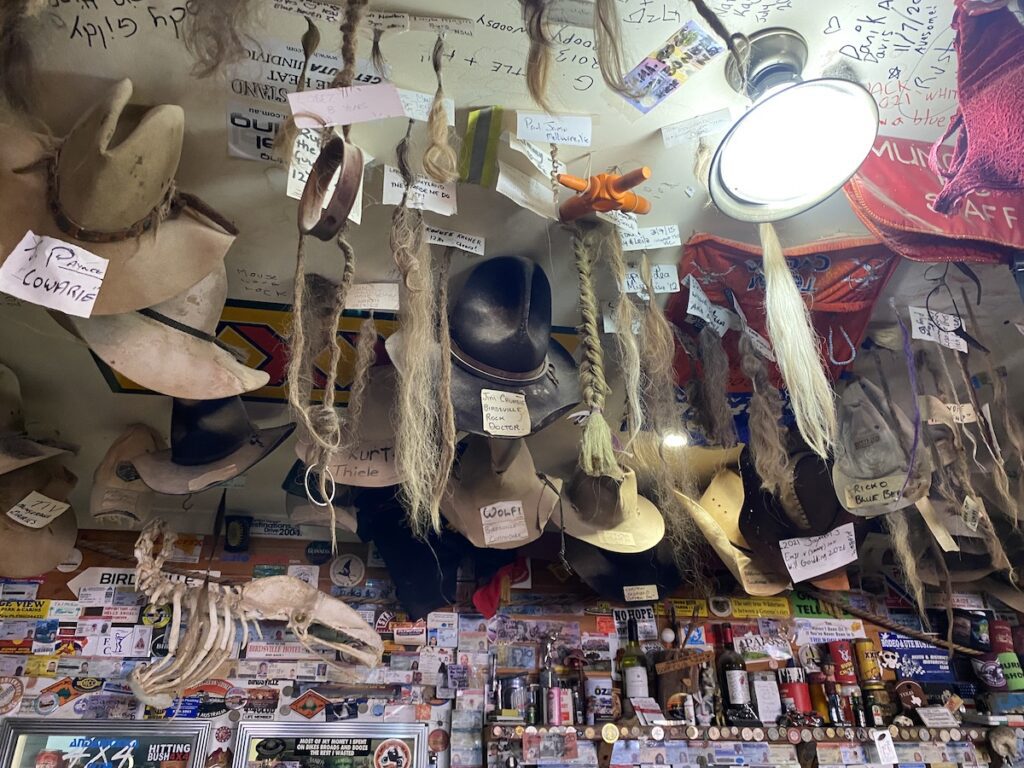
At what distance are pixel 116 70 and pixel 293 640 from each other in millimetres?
2032

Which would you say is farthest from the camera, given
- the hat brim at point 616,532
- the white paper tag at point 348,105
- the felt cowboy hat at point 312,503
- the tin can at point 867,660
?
the tin can at point 867,660

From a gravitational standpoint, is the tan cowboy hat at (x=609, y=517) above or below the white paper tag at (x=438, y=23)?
below

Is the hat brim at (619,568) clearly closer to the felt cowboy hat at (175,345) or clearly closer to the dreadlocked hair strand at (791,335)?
the dreadlocked hair strand at (791,335)

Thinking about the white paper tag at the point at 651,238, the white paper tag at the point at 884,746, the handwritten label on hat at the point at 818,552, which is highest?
the white paper tag at the point at 651,238

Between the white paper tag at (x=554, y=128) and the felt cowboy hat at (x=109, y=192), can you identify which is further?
the white paper tag at (x=554, y=128)

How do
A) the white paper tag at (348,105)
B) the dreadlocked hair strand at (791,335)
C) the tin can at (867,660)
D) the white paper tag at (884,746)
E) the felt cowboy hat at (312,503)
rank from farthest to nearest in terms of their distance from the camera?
the tin can at (867,660), the white paper tag at (884,746), the felt cowboy hat at (312,503), the dreadlocked hair strand at (791,335), the white paper tag at (348,105)

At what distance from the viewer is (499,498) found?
2.05 metres

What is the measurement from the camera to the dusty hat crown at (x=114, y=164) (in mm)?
1194

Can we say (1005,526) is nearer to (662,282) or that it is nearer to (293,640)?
(662,282)

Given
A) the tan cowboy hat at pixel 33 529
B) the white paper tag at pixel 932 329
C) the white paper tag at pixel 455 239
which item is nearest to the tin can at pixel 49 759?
the tan cowboy hat at pixel 33 529

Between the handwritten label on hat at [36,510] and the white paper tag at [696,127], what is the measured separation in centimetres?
213

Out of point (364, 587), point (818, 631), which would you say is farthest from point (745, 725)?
point (364, 587)

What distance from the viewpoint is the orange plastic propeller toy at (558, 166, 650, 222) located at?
58.8 inches

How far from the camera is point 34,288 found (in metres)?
1.19
